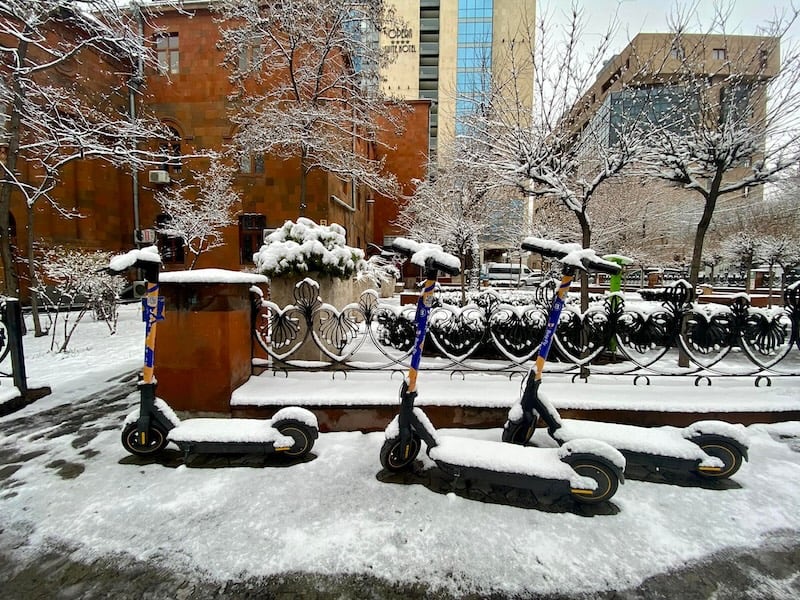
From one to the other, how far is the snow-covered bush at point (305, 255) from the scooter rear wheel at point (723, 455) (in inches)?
196

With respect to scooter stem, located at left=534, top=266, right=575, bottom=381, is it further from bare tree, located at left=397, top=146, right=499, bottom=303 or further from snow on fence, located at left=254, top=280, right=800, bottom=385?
bare tree, located at left=397, top=146, right=499, bottom=303

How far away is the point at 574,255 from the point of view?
2.97 meters

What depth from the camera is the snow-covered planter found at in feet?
19.5

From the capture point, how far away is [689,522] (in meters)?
2.45

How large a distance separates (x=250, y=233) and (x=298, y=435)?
18668 millimetres

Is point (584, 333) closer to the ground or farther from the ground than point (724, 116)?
closer to the ground

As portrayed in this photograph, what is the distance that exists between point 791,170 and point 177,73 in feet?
82.0

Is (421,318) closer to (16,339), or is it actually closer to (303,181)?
(16,339)

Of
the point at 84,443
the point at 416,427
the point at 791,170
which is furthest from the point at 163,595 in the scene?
the point at 791,170

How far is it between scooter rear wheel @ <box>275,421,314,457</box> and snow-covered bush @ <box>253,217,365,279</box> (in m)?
3.25

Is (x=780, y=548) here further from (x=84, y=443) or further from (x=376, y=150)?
(x=376, y=150)

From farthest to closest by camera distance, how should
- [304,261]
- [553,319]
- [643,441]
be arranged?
[304,261] < [553,319] < [643,441]

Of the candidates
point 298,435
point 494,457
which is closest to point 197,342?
point 298,435

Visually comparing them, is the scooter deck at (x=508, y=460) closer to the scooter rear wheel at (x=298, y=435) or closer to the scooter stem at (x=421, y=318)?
the scooter stem at (x=421, y=318)
